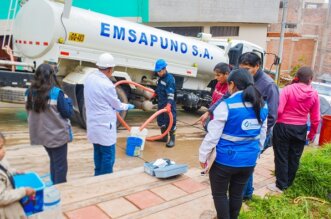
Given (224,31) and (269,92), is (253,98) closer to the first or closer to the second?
(269,92)

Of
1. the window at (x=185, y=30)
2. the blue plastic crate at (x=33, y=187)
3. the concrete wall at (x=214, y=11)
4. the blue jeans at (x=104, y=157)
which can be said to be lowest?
the blue jeans at (x=104, y=157)

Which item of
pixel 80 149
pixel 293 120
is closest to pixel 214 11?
pixel 80 149

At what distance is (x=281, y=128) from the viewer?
4.12 metres

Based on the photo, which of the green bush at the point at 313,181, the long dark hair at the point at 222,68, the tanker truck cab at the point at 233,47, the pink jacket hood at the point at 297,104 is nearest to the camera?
the pink jacket hood at the point at 297,104

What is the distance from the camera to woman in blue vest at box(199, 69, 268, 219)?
8.79ft

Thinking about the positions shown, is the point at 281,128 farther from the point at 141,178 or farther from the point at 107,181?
the point at 107,181

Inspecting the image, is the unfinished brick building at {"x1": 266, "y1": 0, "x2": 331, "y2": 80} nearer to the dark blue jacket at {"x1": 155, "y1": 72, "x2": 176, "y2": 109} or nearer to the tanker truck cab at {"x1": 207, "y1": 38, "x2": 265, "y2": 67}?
the tanker truck cab at {"x1": 207, "y1": 38, "x2": 265, "y2": 67}

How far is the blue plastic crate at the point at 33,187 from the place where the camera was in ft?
7.33

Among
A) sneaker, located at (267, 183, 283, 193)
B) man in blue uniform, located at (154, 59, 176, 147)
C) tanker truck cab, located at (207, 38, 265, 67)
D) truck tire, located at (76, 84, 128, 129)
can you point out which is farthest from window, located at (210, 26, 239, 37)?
sneaker, located at (267, 183, 283, 193)

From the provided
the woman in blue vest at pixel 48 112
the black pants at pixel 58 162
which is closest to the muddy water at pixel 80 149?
the black pants at pixel 58 162

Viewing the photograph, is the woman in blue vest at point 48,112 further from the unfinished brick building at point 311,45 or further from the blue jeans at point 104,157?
the unfinished brick building at point 311,45

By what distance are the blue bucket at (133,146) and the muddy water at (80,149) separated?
0.32ft

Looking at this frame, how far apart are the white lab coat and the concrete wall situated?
1176 cm

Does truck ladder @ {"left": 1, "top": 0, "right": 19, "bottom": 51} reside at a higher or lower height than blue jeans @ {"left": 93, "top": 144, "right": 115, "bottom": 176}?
higher
